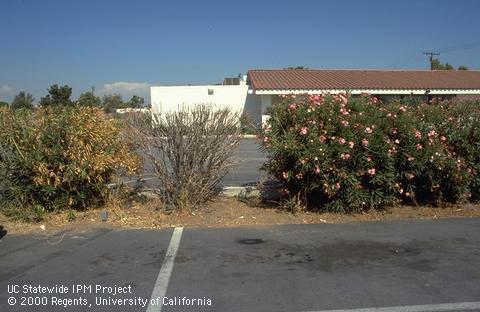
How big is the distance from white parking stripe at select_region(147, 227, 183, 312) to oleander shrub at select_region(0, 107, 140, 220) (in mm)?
1806

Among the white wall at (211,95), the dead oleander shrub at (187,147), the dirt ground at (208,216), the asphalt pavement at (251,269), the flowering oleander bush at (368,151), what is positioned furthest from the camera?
the white wall at (211,95)

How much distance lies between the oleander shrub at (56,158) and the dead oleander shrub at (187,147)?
42 centimetres

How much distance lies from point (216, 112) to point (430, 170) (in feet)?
12.0

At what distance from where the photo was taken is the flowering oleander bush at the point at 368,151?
7578 mm

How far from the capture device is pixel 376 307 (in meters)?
4.43

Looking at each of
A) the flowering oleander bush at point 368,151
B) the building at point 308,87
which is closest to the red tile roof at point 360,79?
the building at point 308,87

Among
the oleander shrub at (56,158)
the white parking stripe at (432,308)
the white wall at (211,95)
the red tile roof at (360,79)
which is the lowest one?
the white parking stripe at (432,308)

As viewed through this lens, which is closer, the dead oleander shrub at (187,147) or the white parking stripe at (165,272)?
the white parking stripe at (165,272)

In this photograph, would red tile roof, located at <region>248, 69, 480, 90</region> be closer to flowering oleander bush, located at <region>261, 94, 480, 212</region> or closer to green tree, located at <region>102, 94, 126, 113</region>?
green tree, located at <region>102, 94, 126, 113</region>

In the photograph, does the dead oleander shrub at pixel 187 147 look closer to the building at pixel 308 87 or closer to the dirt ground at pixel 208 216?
the dirt ground at pixel 208 216

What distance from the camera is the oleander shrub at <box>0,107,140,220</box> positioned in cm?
759

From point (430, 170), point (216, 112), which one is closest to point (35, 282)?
point (216, 112)

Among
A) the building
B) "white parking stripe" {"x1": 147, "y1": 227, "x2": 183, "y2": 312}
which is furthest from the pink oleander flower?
the building

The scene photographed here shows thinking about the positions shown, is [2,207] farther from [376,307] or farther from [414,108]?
[414,108]
